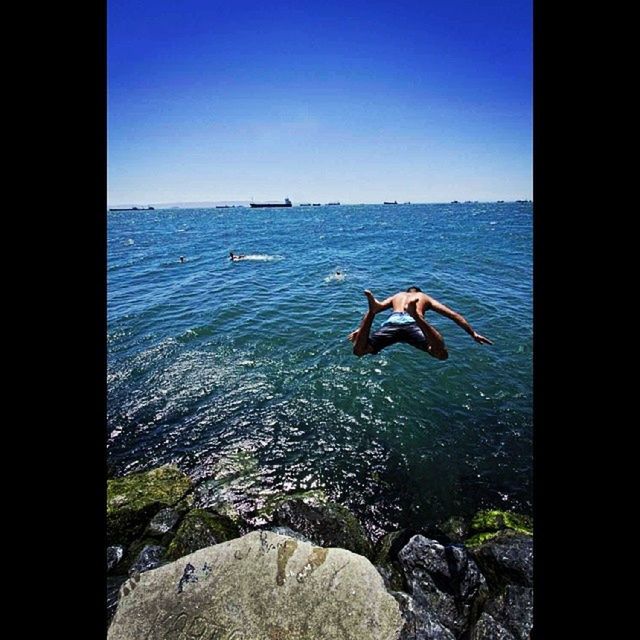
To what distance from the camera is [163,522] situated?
6668mm

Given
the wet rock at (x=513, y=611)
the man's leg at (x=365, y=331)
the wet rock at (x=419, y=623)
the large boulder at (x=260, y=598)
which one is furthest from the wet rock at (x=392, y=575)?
the man's leg at (x=365, y=331)

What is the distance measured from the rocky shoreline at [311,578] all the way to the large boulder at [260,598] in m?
0.01

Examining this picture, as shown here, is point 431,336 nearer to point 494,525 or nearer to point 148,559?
point 494,525

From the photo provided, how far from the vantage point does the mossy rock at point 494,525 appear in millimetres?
6316

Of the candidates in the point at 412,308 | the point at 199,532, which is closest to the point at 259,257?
the point at 412,308

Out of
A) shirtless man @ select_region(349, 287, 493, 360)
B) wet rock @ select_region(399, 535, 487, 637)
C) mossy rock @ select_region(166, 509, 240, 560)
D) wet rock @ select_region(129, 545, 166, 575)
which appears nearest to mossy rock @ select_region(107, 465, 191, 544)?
wet rock @ select_region(129, 545, 166, 575)

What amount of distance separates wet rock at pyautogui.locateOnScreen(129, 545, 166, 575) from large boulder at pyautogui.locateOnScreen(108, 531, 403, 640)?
584 mm

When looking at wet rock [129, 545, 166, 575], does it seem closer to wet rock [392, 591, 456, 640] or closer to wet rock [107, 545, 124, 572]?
wet rock [107, 545, 124, 572]

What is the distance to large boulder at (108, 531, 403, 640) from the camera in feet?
14.7

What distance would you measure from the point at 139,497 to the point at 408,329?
21.6ft
